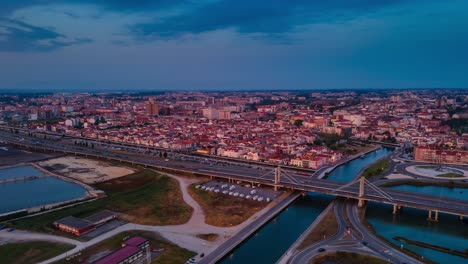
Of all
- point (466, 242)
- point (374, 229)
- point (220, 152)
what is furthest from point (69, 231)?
point (220, 152)

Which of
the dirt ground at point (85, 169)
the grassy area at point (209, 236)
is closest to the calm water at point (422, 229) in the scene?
the grassy area at point (209, 236)

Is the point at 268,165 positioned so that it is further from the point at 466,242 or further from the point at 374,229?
the point at 466,242

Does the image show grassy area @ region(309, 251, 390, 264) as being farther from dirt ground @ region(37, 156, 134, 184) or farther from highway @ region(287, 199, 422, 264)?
dirt ground @ region(37, 156, 134, 184)

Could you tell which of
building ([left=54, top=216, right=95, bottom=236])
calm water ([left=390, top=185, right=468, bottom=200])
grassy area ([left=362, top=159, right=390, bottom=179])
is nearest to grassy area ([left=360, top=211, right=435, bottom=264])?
calm water ([left=390, top=185, right=468, bottom=200])

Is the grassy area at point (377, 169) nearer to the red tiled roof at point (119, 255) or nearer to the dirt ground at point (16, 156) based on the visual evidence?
the red tiled roof at point (119, 255)

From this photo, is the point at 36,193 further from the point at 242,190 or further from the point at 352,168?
the point at 352,168

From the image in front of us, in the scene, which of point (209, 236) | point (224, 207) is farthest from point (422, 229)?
point (209, 236)
